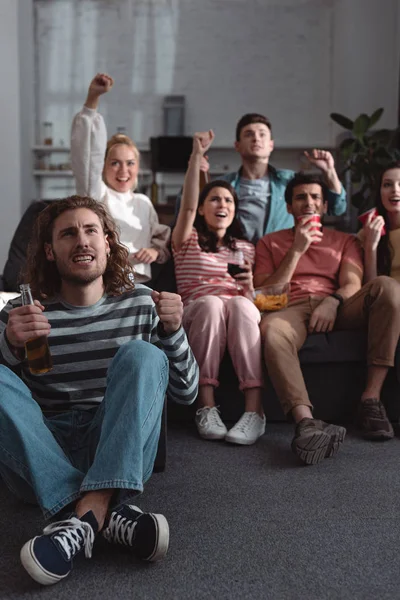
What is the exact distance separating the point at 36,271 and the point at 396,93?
5435mm

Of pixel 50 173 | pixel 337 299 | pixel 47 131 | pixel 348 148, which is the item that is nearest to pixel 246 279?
pixel 337 299

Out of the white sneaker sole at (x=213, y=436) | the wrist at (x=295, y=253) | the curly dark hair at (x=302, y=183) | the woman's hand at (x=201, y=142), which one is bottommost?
the white sneaker sole at (x=213, y=436)

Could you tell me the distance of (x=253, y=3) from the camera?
6.95 meters

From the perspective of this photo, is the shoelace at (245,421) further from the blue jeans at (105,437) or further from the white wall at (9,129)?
the white wall at (9,129)

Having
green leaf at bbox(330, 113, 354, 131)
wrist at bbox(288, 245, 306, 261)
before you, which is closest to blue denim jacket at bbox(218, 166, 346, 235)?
wrist at bbox(288, 245, 306, 261)

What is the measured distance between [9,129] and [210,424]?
4511 mm

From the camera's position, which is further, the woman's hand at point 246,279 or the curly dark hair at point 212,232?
the curly dark hair at point 212,232

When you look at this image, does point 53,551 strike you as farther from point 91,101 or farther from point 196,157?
point 91,101

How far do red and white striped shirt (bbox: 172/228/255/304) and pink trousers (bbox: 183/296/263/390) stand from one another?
0.65 feet

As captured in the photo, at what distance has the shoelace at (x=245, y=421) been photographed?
232 cm

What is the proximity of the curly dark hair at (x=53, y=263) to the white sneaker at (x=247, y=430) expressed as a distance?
76 centimetres

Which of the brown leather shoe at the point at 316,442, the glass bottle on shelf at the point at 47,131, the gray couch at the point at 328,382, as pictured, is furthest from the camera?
the glass bottle on shelf at the point at 47,131

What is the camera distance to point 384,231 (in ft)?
9.42

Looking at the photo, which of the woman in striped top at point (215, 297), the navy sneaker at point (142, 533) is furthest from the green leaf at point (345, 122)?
the navy sneaker at point (142, 533)
